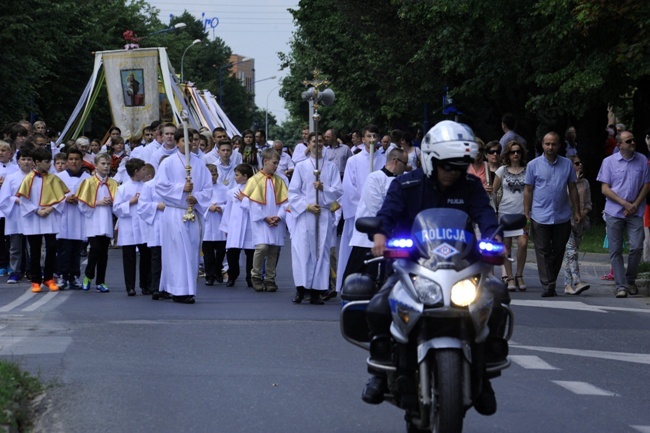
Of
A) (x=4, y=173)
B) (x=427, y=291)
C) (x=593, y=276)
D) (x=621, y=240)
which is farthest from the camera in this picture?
(x=4, y=173)

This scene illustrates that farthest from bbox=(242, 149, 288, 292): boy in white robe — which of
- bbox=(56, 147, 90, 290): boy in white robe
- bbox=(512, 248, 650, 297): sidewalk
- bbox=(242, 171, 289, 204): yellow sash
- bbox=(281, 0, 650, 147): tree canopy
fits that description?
bbox=(281, 0, 650, 147): tree canopy

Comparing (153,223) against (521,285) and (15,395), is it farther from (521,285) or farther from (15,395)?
(15,395)

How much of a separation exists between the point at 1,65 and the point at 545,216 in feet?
76.3

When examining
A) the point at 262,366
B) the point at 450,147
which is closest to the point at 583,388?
the point at 262,366

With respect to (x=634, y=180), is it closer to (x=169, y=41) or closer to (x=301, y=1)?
(x=301, y=1)

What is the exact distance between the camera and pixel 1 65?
3684 cm

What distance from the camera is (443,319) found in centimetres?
647

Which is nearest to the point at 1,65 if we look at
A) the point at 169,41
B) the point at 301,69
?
the point at 301,69

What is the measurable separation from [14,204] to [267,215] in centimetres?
341

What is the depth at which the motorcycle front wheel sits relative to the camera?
635 centimetres

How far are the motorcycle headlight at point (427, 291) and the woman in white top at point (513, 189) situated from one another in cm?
1073

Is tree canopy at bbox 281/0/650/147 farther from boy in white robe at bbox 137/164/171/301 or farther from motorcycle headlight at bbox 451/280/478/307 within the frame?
motorcycle headlight at bbox 451/280/478/307

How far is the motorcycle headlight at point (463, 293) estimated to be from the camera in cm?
645

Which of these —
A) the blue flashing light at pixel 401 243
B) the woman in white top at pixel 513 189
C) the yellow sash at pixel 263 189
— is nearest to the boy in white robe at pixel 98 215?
the yellow sash at pixel 263 189
